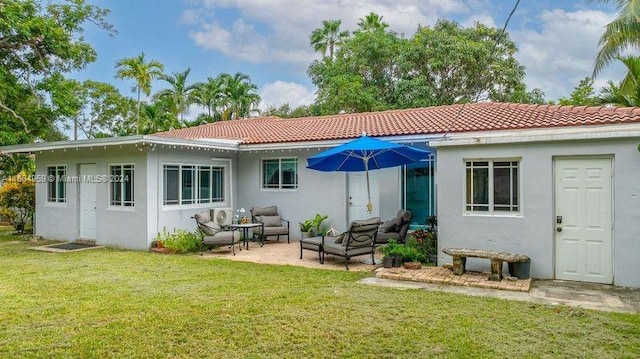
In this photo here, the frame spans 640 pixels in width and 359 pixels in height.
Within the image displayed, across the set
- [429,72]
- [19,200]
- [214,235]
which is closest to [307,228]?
[214,235]

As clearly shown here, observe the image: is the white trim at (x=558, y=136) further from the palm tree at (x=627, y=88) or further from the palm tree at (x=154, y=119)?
the palm tree at (x=154, y=119)

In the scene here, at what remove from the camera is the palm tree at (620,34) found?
12.2 metres

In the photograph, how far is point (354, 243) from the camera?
960 cm

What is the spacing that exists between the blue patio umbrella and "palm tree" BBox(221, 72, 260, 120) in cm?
2755

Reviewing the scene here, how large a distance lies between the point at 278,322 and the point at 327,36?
113 ft

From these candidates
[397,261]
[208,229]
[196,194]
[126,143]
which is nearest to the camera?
[397,261]

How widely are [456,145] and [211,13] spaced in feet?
45.5

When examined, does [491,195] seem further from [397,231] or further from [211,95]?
[211,95]

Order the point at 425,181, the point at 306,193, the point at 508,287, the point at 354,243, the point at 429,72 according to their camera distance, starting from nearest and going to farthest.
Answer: the point at 508,287, the point at 354,243, the point at 425,181, the point at 306,193, the point at 429,72

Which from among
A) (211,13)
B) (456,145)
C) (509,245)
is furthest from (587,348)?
(211,13)

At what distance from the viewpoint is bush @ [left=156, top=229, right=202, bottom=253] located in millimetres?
11632

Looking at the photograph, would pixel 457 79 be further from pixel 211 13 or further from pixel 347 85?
pixel 211 13

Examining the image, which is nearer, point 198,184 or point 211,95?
point 198,184

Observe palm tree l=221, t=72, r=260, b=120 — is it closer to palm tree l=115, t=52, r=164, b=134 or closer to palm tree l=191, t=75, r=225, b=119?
palm tree l=191, t=75, r=225, b=119
